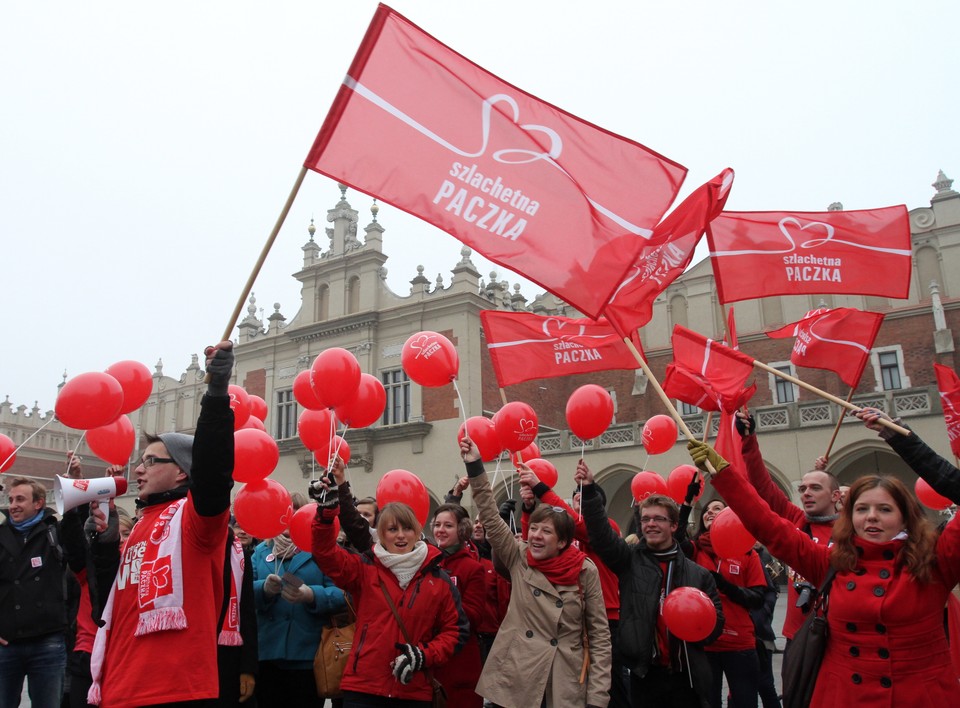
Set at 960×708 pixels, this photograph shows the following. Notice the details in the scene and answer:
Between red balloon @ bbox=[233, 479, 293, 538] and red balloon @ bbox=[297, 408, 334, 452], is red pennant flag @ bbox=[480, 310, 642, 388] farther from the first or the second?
red balloon @ bbox=[233, 479, 293, 538]

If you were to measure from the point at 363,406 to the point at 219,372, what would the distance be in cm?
349

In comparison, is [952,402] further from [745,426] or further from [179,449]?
[179,449]

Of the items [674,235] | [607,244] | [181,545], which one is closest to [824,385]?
[674,235]

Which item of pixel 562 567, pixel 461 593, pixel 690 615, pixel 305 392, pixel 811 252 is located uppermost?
pixel 811 252

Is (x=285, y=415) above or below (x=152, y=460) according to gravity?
above

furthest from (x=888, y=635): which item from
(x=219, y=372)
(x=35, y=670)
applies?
(x=35, y=670)

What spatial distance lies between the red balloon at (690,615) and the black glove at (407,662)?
1.49 meters

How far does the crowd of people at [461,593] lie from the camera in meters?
2.98

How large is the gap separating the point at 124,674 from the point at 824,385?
23.0m

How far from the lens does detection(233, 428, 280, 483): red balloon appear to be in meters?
5.21

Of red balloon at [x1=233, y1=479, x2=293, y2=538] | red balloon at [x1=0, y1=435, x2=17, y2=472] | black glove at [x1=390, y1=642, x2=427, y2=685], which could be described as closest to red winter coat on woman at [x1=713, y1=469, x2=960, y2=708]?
black glove at [x1=390, y1=642, x2=427, y2=685]

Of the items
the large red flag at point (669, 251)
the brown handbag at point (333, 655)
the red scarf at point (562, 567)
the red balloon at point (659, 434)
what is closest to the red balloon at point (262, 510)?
the brown handbag at point (333, 655)

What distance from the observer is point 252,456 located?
17.3 feet

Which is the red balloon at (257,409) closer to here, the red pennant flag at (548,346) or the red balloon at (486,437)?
the red balloon at (486,437)
